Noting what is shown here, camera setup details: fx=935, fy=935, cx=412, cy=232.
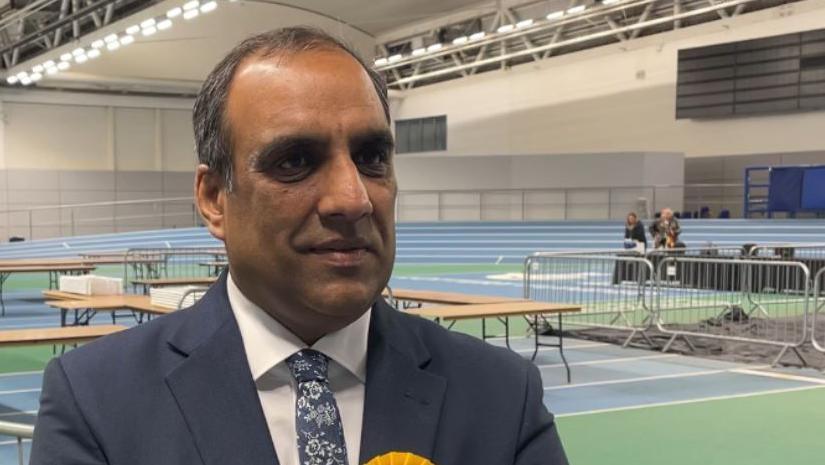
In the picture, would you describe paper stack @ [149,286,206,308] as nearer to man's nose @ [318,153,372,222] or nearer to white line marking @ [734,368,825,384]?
white line marking @ [734,368,825,384]

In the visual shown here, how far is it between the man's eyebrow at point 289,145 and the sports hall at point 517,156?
387 inches

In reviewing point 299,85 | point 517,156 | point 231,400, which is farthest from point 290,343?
point 517,156

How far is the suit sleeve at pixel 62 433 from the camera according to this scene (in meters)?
1.38

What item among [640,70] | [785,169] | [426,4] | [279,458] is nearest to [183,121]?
[426,4]

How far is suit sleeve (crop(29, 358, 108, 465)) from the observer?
1377 millimetres

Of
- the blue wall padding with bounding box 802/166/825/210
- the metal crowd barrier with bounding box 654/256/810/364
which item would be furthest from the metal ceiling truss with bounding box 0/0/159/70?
the blue wall padding with bounding box 802/166/825/210

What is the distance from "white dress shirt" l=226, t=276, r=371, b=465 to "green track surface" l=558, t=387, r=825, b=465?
539cm

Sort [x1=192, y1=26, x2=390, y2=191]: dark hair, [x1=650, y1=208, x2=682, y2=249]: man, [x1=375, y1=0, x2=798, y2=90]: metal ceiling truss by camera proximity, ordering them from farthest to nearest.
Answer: [x1=375, y1=0, x2=798, y2=90]: metal ceiling truss < [x1=650, y1=208, x2=682, y2=249]: man < [x1=192, y1=26, x2=390, y2=191]: dark hair

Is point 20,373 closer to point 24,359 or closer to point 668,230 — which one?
point 24,359

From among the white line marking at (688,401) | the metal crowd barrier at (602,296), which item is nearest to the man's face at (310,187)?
the white line marking at (688,401)

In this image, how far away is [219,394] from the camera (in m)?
1.46

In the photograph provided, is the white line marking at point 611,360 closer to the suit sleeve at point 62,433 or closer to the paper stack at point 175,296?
the paper stack at point 175,296

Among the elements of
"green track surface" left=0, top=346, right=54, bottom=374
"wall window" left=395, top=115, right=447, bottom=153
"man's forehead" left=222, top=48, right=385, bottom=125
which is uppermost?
"wall window" left=395, top=115, right=447, bottom=153

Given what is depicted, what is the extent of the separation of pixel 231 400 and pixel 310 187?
36 cm
